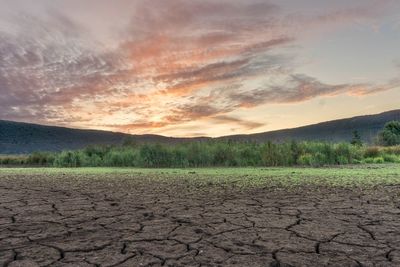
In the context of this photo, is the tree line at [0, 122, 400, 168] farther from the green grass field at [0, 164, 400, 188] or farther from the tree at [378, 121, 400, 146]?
the tree at [378, 121, 400, 146]

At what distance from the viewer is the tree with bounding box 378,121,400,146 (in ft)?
106

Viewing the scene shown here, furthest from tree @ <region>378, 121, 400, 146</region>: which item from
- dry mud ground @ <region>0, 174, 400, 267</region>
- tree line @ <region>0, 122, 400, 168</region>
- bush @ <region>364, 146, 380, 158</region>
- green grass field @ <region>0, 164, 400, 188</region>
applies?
dry mud ground @ <region>0, 174, 400, 267</region>

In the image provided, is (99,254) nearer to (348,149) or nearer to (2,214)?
(2,214)

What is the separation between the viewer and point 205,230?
3.09 metres

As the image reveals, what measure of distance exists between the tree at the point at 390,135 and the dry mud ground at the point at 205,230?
1179 inches

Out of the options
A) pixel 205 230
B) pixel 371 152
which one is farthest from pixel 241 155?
pixel 205 230

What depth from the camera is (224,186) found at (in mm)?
6266

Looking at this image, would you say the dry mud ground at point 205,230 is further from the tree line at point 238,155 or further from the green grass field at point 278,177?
the tree line at point 238,155

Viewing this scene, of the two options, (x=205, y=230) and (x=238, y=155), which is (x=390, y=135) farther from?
(x=205, y=230)

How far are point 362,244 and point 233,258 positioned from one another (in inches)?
37.9

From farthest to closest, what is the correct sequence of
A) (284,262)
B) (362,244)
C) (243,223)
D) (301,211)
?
1. (301,211)
2. (243,223)
3. (362,244)
4. (284,262)

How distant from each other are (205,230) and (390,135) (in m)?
34.3

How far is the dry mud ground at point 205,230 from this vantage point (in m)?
2.37

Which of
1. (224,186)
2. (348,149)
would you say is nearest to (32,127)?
(348,149)
